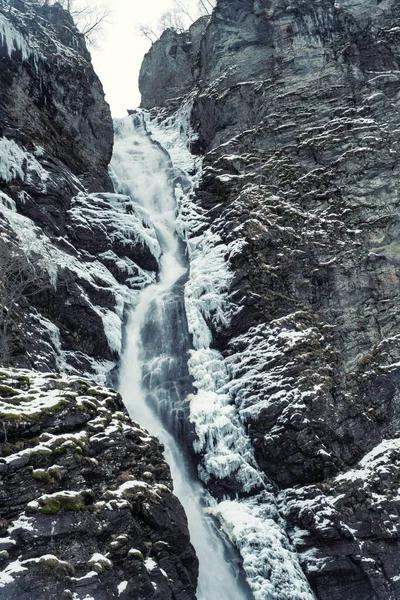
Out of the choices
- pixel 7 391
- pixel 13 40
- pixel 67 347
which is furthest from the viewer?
pixel 13 40

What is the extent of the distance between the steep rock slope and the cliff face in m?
3.26

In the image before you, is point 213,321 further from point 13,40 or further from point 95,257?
point 13,40

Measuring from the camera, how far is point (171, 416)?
56.6ft

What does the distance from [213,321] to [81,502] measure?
10.8m

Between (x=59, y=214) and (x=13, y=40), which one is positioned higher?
(x=13, y=40)

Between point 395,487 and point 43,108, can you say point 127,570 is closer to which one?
point 395,487

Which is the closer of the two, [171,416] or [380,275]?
[171,416]

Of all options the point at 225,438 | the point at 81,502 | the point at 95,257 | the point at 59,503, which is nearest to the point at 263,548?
the point at 225,438

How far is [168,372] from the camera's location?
18.7 metres

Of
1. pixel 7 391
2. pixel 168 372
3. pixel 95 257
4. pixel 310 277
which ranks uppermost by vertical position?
pixel 95 257

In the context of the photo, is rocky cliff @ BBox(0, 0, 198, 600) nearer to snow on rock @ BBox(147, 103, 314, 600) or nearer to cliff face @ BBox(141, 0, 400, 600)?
snow on rock @ BBox(147, 103, 314, 600)

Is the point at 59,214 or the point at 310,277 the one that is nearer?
the point at 310,277

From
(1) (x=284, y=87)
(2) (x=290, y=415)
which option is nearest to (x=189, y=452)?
(2) (x=290, y=415)

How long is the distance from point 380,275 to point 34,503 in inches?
601
